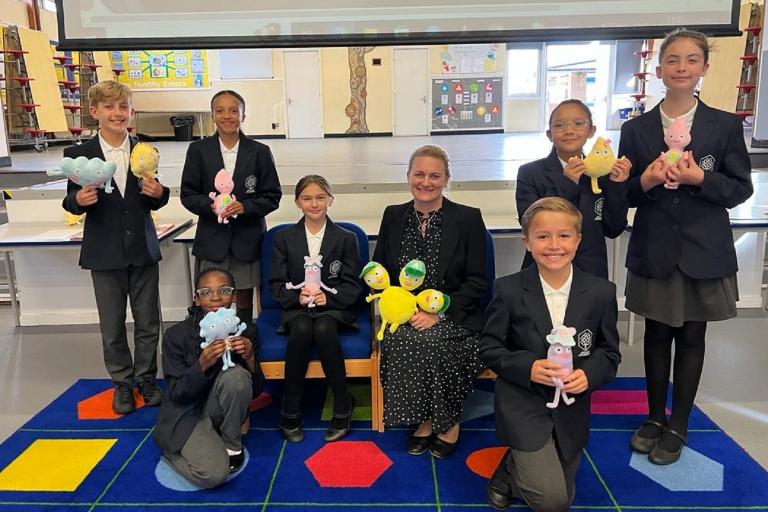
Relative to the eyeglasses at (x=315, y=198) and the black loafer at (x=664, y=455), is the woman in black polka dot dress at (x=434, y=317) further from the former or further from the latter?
the black loafer at (x=664, y=455)

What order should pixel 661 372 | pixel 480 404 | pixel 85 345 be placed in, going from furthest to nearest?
1. pixel 85 345
2. pixel 480 404
3. pixel 661 372

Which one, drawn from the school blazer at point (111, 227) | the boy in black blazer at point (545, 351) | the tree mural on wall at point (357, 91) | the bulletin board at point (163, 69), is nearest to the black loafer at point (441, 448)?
the boy in black blazer at point (545, 351)

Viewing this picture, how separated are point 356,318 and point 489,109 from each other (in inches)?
452

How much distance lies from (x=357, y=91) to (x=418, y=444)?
38.1 feet

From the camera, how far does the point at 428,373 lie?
2221 mm

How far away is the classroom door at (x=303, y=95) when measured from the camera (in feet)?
42.5

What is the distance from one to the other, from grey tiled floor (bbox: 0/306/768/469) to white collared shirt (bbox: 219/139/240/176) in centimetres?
134

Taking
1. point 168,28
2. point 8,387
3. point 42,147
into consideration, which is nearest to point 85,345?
point 8,387

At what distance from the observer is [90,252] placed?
8.33ft

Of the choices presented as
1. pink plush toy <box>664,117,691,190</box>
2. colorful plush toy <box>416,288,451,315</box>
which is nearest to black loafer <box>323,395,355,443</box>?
colorful plush toy <box>416,288,451,315</box>

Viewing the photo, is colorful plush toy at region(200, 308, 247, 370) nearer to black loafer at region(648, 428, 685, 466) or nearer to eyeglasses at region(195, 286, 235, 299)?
eyeglasses at region(195, 286, 235, 299)

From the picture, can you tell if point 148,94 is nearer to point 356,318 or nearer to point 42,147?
point 42,147

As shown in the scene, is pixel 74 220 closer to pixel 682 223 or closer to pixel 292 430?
pixel 292 430

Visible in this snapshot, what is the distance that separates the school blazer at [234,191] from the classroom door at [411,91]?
35.2 ft
